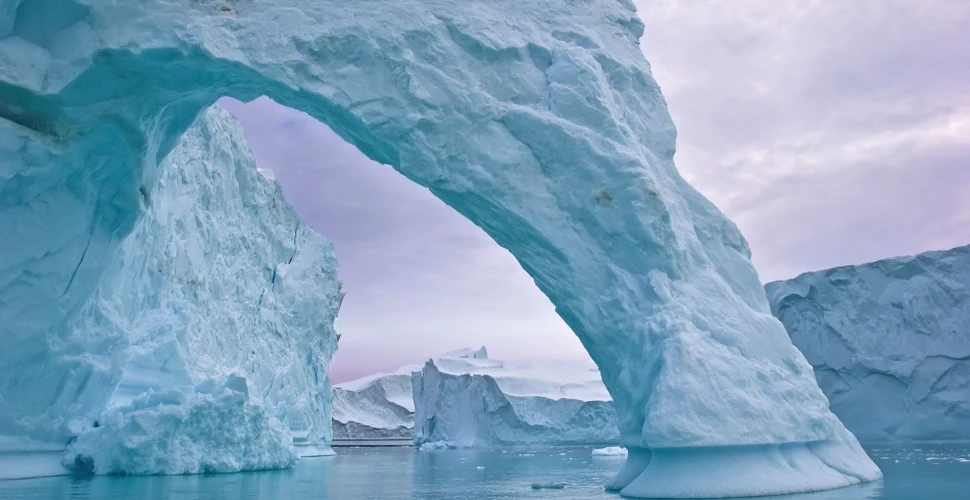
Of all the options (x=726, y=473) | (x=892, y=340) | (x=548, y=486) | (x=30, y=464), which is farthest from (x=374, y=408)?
(x=726, y=473)

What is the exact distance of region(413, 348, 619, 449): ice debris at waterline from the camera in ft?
96.0

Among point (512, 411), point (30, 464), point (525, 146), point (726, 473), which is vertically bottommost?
point (726, 473)

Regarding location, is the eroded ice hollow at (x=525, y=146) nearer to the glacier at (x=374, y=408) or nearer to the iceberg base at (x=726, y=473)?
the iceberg base at (x=726, y=473)

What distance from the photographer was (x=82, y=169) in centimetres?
917

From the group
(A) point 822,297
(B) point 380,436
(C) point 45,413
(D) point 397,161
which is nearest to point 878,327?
(A) point 822,297

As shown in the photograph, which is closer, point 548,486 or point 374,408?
point 548,486

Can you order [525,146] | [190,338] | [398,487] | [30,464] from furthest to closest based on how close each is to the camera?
[190,338] → [30,464] → [398,487] → [525,146]

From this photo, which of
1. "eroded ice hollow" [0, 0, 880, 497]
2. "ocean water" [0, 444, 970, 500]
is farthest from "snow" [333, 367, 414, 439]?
"eroded ice hollow" [0, 0, 880, 497]

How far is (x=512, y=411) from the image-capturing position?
29.1m

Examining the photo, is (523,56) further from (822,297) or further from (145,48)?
(822,297)

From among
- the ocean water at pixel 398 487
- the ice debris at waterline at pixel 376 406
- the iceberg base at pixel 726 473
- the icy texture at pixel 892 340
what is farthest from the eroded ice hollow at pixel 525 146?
the ice debris at waterline at pixel 376 406

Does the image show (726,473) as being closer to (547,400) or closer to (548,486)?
(548,486)

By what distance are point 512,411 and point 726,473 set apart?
73.9ft

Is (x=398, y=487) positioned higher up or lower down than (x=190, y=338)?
lower down
